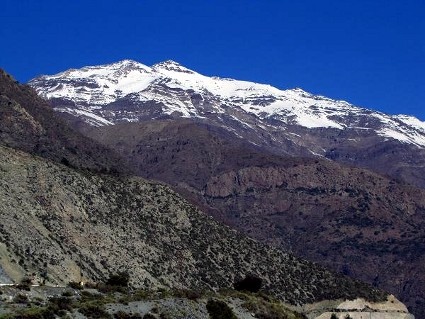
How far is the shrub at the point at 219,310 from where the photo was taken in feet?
211

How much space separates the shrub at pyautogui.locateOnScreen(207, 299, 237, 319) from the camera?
64.2 m

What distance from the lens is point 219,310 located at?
6481cm

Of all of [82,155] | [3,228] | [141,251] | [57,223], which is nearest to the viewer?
[3,228]

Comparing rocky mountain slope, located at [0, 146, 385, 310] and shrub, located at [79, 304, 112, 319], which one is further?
rocky mountain slope, located at [0, 146, 385, 310]

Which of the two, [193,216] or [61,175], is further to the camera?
[193,216]

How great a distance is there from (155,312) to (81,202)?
2340 inches

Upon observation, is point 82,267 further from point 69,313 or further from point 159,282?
point 69,313

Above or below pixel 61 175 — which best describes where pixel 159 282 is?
below

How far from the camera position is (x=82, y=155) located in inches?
7603

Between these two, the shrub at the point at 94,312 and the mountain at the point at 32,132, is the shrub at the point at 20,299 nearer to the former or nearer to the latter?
the shrub at the point at 94,312

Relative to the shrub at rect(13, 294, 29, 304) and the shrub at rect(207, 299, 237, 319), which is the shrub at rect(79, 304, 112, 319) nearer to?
the shrub at rect(13, 294, 29, 304)

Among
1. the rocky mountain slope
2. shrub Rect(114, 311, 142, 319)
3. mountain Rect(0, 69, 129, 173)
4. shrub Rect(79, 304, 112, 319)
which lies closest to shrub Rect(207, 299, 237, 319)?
shrub Rect(114, 311, 142, 319)

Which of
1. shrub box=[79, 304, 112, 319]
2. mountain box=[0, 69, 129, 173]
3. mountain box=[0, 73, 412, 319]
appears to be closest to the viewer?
shrub box=[79, 304, 112, 319]

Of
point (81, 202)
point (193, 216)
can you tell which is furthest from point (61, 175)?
point (193, 216)
